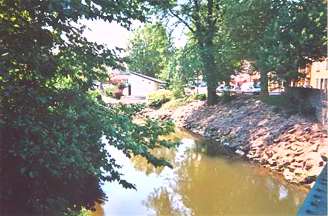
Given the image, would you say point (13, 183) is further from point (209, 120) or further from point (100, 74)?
point (209, 120)

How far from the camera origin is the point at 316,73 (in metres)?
27.9

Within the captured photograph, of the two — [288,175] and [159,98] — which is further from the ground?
[159,98]

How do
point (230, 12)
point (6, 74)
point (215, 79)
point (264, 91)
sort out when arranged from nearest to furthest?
point (6, 74)
point (230, 12)
point (264, 91)
point (215, 79)

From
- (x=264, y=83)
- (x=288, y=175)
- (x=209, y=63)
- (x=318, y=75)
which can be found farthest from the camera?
(x=318, y=75)

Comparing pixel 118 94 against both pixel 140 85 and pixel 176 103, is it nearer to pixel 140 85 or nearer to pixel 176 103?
pixel 176 103

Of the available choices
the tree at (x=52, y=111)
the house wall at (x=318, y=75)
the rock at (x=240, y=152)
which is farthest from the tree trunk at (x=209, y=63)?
the tree at (x=52, y=111)

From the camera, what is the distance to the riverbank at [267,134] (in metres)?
14.1

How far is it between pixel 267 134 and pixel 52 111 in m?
14.1

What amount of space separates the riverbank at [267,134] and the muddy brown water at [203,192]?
69 centimetres

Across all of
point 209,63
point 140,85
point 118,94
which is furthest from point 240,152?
point 140,85

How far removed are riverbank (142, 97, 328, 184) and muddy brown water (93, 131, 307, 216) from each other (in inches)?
27.3

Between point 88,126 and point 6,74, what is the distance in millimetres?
1227

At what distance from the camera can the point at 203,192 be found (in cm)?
1296

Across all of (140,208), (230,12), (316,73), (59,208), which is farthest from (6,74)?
(316,73)
